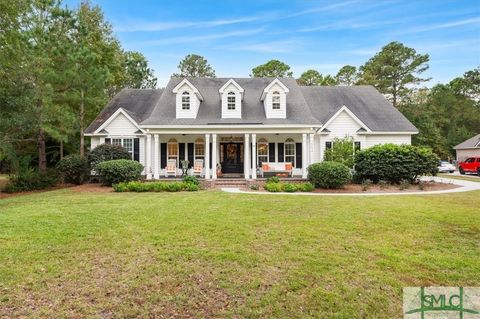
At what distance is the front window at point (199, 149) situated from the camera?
19250 mm

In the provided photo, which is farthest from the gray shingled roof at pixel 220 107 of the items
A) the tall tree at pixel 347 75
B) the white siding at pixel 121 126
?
the tall tree at pixel 347 75

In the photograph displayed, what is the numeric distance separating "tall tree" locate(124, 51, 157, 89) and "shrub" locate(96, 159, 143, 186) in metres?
20.4

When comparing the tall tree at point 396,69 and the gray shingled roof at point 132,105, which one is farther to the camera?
the tall tree at point 396,69

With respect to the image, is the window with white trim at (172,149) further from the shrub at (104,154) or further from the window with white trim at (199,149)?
the shrub at (104,154)

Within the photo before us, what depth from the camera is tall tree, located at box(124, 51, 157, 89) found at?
33969 mm

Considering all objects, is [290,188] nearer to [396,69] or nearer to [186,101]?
[186,101]

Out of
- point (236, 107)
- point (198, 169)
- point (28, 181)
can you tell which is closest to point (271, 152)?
point (236, 107)

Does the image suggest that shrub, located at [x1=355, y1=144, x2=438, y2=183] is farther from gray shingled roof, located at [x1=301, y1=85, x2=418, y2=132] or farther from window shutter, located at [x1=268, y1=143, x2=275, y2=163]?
window shutter, located at [x1=268, y1=143, x2=275, y2=163]

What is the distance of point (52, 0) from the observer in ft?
51.9

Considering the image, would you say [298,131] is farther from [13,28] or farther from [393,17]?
[13,28]

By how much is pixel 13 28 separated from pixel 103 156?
25.1ft

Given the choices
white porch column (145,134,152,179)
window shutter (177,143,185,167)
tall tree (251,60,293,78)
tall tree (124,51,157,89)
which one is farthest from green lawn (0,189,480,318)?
tall tree (251,60,293,78)

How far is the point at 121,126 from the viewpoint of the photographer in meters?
19.1

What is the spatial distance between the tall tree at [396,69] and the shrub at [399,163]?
87.8 ft
